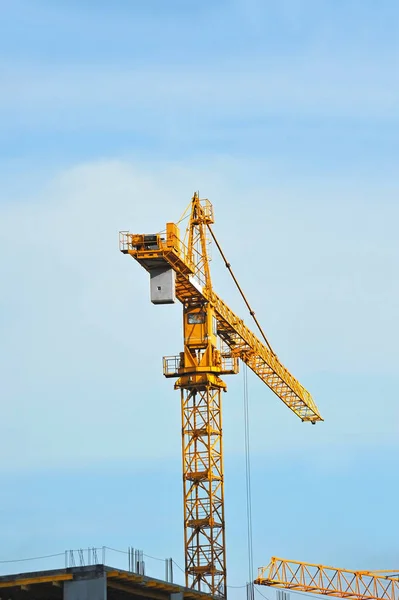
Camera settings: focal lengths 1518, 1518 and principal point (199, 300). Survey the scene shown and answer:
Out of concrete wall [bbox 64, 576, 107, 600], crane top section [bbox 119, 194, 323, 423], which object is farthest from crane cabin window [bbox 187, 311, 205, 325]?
concrete wall [bbox 64, 576, 107, 600]

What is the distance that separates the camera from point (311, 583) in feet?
Result: 467

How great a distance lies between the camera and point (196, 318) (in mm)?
118688

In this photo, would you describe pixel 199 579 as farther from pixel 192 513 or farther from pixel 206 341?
pixel 206 341

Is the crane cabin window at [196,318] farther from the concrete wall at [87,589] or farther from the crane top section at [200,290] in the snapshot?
the concrete wall at [87,589]

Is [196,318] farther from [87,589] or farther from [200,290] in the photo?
[87,589]

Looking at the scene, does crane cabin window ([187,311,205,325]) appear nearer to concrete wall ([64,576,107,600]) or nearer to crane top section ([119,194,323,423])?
crane top section ([119,194,323,423])

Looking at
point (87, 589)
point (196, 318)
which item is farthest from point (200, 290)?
point (87, 589)

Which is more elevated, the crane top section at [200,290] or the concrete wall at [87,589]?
the crane top section at [200,290]

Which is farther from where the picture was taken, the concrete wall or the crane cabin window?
the crane cabin window

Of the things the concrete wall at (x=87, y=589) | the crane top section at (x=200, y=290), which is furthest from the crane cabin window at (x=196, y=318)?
the concrete wall at (x=87, y=589)

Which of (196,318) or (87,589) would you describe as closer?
(87,589)

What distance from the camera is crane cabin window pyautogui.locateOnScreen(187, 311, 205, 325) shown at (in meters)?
119

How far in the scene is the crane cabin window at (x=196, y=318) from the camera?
4668 inches

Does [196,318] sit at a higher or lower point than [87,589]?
higher
